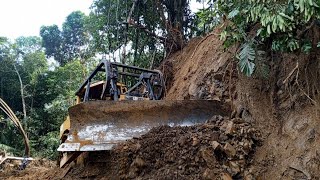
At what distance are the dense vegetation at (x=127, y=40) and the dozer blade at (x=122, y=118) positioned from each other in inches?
42.8

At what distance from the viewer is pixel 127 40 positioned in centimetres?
1125

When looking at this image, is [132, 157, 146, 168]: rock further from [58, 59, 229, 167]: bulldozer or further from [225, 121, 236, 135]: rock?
[225, 121, 236, 135]: rock

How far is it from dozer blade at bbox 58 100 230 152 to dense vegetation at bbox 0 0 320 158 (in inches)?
42.8

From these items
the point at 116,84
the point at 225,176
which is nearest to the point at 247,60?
the point at 225,176

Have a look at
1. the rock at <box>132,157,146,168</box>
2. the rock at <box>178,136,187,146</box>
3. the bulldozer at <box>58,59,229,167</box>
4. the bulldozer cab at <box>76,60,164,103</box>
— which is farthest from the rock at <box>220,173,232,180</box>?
the bulldozer cab at <box>76,60,164,103</box>

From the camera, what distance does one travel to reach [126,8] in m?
10.6

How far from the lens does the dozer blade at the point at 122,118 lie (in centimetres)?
445

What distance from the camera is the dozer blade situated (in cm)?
445

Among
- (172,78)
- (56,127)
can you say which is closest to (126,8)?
(172,78)

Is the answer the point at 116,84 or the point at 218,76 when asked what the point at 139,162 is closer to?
the point at 116,84

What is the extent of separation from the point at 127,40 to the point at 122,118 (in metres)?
6.87

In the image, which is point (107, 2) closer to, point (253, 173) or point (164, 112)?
point (164, 112)

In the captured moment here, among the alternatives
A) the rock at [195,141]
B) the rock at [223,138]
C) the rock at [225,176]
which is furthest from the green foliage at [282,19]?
the rock at [225,176]

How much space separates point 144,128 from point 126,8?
21.8ft
